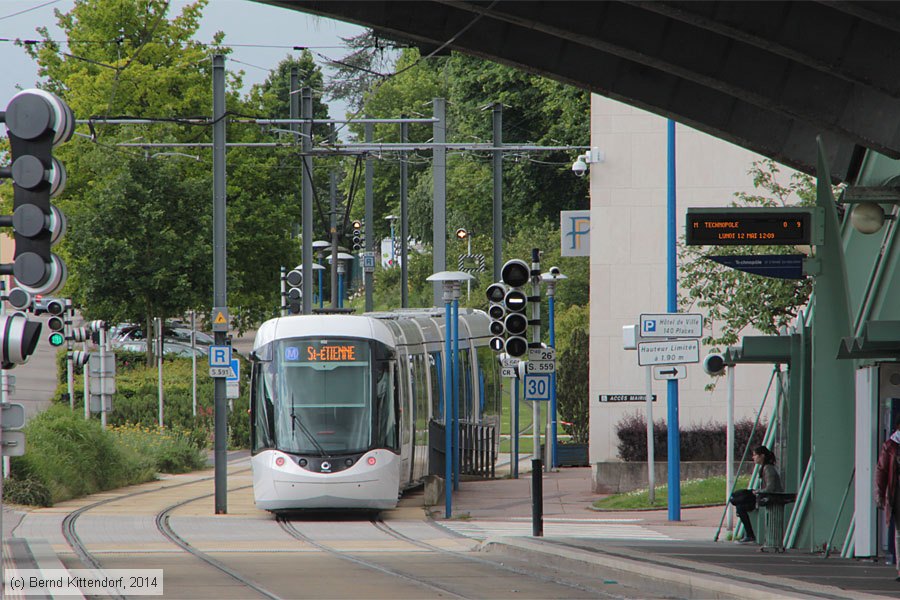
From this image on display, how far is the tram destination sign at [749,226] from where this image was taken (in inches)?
601

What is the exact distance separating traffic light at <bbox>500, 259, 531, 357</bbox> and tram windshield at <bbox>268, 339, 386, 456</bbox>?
258cm

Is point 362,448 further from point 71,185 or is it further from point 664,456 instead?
point 71,185

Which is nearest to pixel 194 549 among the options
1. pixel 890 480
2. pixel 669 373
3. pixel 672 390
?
pixel 669 373

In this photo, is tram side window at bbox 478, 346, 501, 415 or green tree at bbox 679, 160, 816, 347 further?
tram side window at bbox 478, 346, 501, 415

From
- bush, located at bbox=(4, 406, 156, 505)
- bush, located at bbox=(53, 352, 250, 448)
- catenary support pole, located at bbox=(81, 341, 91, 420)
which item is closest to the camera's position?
bush, located at bbox=(4, 406, 156, 505)

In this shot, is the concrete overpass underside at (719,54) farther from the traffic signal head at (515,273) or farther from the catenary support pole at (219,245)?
the catenary support pole at (219,245)

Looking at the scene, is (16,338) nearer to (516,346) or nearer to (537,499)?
(537,499)

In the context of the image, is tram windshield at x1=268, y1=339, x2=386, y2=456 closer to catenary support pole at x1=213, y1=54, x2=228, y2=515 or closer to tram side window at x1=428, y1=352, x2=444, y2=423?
catenary support pole at x1=213, y1=54, x2=228, y2=515

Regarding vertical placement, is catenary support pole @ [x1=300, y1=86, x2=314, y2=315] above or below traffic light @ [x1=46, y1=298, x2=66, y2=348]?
above

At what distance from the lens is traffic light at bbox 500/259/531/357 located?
66.8 feet

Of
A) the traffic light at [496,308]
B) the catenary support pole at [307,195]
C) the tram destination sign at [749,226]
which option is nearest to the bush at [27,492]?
the traffic light at [496,308]

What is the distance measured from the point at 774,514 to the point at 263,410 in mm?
8455

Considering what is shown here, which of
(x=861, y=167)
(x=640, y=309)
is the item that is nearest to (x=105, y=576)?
(x=861, y=167)

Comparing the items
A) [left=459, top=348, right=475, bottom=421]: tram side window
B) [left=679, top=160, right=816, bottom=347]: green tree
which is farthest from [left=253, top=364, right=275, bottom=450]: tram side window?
[left=459, top=348, right=475, bottom=421]: tram side window
